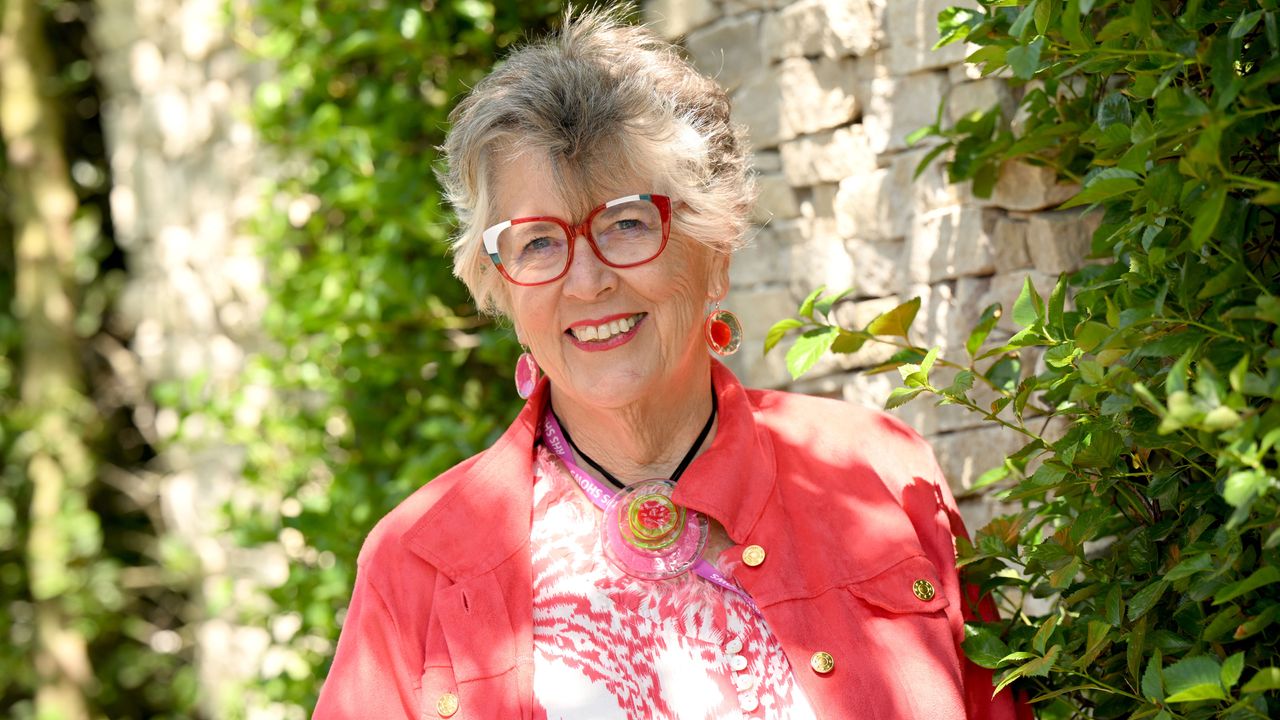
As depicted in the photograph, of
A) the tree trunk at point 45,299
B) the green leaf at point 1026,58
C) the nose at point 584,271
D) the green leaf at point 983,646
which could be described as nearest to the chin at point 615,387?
the nose at point 584,271

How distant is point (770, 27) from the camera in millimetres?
2756

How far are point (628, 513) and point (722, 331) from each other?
1.11 ft

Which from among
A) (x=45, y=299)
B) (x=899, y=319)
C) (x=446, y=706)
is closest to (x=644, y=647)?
(x=446, y=706)

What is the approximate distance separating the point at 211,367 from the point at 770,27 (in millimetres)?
2541

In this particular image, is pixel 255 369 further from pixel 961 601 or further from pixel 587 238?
pixel 961 601

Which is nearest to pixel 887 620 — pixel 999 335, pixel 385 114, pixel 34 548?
pixel 999 335

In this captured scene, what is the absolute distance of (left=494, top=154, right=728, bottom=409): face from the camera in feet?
6.29

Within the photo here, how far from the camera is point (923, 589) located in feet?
6.26

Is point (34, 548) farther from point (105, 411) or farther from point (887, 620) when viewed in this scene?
point (887, 620)

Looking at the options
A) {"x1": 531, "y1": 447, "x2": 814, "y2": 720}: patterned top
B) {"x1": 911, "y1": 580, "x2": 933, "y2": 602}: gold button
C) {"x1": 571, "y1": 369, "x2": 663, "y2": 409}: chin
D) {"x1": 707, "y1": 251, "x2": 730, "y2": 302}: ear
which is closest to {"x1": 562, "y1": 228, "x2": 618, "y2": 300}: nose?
{"x1": 571, "y1": 369, "x2": 663, "y2": 409}: chin

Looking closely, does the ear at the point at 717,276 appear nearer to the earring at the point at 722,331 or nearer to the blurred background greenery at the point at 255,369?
the earring at the point at 722,331

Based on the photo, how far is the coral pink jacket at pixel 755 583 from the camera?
1.84 m

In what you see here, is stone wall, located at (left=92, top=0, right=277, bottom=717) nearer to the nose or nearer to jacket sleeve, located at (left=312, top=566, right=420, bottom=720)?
jacket sleeve, located at (left=312, top=566, right=420, bottom=720)

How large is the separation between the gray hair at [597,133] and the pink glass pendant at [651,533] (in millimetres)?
377
